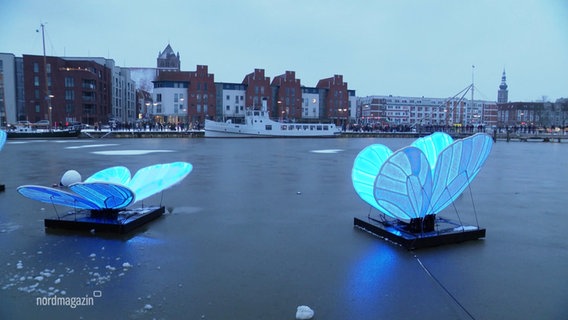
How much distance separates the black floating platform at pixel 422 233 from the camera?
640 centimetres

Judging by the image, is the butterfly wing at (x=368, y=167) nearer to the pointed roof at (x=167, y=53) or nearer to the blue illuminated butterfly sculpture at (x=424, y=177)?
the blue illuminated butterfly sculpture at (x=424, y=177)

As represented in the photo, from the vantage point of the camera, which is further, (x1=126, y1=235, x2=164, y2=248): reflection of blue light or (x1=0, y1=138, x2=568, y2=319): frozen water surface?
(x1=126, y1=235, x2=164, y2=248): reflection of blue light

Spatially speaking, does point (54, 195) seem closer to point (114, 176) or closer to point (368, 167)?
point (114, 176)

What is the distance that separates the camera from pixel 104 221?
7305 mm

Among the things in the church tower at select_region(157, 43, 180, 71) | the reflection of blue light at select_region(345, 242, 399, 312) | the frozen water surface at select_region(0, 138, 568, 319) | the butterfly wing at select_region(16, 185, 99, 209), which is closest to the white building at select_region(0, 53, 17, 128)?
the frozen water surface at select_region(0, 138, 568, 319)

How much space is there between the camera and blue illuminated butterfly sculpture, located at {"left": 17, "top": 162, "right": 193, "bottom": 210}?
6.93 meters

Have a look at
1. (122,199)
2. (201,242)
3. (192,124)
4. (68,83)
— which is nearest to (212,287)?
(201,242)

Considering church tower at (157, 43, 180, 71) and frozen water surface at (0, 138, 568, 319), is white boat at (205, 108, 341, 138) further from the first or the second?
church tower at (157, 43, 180, 71)

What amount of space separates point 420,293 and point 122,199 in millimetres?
5173

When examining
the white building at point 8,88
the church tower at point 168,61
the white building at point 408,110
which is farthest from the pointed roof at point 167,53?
the white building at point 8,88

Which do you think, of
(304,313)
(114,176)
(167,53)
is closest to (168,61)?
(167,53)

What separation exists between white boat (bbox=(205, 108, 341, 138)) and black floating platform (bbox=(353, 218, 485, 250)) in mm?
49692

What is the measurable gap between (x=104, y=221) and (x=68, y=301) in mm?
3004

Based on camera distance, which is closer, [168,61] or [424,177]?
[424,177]
